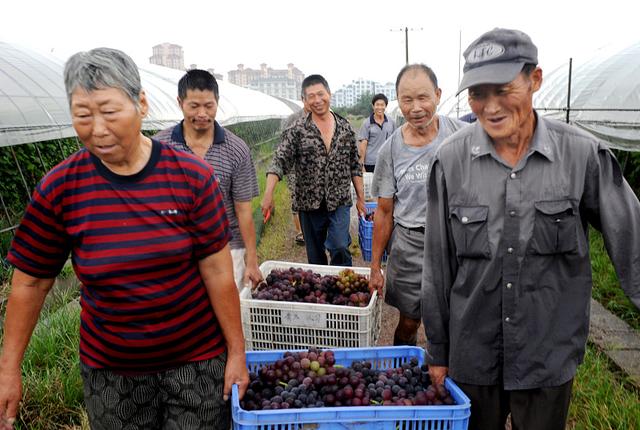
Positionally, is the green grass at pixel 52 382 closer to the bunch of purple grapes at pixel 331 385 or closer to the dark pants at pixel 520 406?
the bunch of purple grapes at pixel 331 385

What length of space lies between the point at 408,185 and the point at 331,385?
Answer: 4.37 feet

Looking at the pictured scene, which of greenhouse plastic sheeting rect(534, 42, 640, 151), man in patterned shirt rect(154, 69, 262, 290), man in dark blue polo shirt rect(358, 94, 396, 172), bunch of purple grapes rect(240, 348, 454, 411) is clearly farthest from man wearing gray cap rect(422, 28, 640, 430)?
man in dark blue polo shirt rect(358, 94, 396, 172)

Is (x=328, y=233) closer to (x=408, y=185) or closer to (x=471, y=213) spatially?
(x=408, y=185)

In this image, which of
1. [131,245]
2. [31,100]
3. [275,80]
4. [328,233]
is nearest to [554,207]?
[131,245]

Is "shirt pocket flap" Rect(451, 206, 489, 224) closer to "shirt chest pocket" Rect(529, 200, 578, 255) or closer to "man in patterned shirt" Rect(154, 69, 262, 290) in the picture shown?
"shirt chest pocket" Rect(529, 200, 578, 255)

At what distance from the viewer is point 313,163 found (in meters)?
4.24

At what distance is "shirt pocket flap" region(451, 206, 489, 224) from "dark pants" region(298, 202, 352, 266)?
245 cm

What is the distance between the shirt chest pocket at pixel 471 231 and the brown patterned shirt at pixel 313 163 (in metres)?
2.38

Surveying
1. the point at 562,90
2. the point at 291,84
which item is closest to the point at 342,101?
the point at 291,84

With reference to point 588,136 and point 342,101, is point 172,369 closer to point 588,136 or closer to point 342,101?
point 588,136

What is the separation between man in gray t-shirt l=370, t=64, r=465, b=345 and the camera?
2936 mm

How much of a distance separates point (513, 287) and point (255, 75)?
3944 inches

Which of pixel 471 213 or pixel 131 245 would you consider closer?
pixel 131 245

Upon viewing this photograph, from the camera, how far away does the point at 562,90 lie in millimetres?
10336
